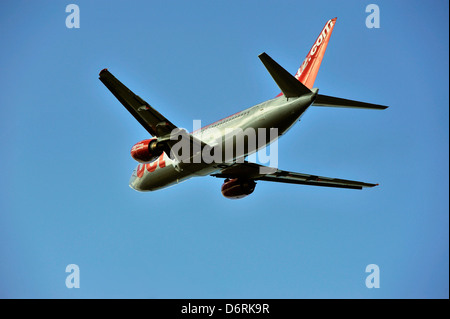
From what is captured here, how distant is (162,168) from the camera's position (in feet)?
116

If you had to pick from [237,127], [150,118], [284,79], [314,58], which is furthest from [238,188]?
[284,79]

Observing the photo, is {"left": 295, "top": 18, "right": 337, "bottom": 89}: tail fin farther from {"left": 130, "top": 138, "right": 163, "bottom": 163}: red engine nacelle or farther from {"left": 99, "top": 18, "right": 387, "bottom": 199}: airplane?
{"left": 130, "top": 138, "right": 163, "bottom": 163}: red engine nacelle

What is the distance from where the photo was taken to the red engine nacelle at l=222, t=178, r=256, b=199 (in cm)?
3600

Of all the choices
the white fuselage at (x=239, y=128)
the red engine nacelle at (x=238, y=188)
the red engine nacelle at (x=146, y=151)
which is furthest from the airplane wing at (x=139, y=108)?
the red engine nacelle at (x=238, y=188)

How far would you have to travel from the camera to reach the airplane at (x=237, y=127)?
29078 millimetres

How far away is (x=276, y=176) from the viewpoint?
3650 centimetres

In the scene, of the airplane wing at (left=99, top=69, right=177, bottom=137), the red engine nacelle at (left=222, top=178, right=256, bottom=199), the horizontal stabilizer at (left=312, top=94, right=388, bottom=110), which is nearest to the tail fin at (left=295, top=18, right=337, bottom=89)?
the horizontal stabilizer at (left=312, top=94, right=388, bottom=110)

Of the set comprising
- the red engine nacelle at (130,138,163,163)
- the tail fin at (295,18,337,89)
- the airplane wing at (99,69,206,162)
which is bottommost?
the red engine nacelle at (130,138,163,163)

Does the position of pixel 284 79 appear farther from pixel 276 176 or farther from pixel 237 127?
pixel 276 176
